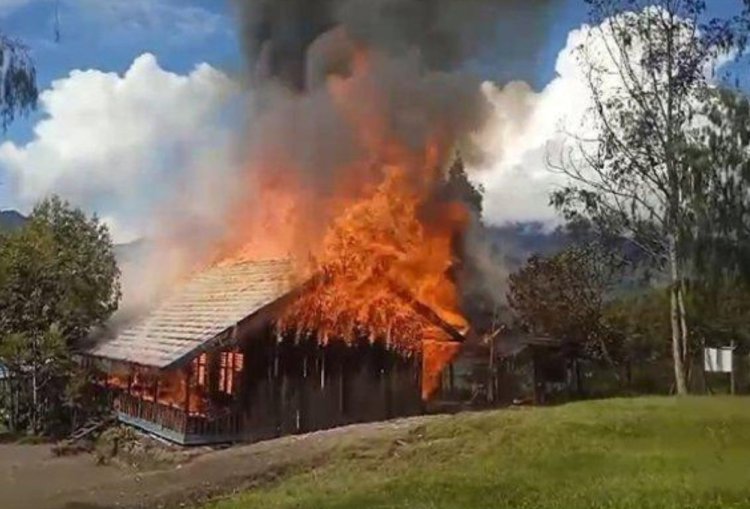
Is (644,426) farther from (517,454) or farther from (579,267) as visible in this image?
(579,267)

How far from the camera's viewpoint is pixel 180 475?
59.5ft

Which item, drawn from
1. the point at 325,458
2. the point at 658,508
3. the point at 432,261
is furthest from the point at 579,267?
the point at 658,508

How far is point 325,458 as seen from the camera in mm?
17688

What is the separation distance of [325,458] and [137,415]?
9685mm

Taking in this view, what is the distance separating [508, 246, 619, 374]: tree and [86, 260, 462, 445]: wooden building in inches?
440

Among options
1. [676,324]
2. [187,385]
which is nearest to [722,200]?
[676,324]

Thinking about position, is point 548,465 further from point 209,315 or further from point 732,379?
point 732,379

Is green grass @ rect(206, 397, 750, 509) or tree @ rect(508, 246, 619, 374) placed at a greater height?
tree @ rect(508, 246, 619, 374)

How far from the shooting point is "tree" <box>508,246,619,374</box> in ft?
113

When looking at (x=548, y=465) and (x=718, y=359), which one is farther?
(x=718, y=359)

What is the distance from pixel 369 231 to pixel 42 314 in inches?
451

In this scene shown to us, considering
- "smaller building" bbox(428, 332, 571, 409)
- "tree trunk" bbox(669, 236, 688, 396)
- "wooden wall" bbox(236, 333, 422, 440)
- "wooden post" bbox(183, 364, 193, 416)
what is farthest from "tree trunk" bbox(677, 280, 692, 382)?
"wooden post" bbox(183, 364, 193, 416)

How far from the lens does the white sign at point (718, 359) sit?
108ft

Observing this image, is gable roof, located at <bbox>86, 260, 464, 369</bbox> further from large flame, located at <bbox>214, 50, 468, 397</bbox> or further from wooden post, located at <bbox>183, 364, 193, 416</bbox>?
wooden post, located at <bbox>183, 364, 193, 416</bbox>
